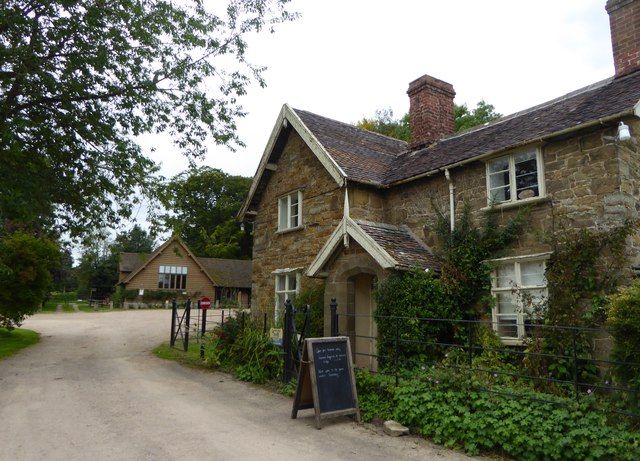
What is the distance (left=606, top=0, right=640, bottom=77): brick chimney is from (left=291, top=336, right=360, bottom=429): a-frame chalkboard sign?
31.8 ft

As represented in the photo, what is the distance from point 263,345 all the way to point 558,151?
7.81m

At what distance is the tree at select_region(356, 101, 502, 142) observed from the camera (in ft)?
105

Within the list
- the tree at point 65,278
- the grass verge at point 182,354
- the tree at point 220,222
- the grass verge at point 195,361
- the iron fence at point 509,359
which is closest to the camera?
the iron fence at point 509,359

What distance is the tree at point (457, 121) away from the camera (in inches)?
1265

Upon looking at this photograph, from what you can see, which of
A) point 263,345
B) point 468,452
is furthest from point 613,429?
point 263,345

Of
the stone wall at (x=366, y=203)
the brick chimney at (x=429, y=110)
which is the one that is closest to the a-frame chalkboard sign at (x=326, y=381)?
the stone wall at (x=366, y=203)

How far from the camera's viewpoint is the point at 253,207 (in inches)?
699

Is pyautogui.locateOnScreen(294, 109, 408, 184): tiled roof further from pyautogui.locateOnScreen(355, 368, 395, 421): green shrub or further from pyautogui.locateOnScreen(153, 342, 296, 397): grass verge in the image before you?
pyautogui.locateOnScreen(355, 368, 395, 421): green shrub

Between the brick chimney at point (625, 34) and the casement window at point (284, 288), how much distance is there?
401 inches

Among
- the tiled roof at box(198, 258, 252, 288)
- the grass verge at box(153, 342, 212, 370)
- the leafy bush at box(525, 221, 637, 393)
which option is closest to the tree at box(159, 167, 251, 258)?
the tiled roof at box(198, 258, 252, 288)

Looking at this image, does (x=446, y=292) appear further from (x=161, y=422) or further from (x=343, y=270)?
(x=161, y=422)

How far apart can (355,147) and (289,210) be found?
9.96ft

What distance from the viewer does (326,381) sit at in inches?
293

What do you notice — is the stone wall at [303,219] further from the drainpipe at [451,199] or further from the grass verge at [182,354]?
the drainpipe at [451,199]
